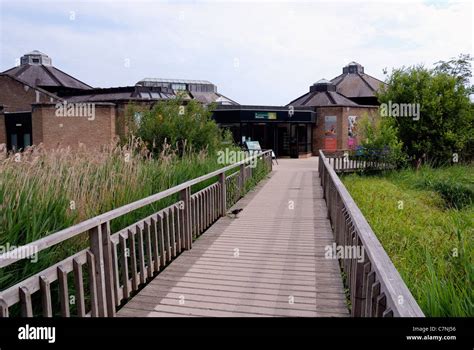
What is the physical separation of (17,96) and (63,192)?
2849 cm

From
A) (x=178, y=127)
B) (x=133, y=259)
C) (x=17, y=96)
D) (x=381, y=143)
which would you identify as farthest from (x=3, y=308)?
(x=17, y=96)

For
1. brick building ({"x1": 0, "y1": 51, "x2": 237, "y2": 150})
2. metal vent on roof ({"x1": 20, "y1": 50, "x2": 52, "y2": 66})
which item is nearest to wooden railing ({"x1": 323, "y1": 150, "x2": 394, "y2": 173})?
brick building ({"x1": 0, "y1": 51, "x2": 237, "y2": 150})

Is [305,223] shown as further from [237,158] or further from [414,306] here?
[414,306]

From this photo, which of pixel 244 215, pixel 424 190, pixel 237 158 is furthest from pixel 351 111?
pixel 244 215

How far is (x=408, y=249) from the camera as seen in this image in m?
6.79

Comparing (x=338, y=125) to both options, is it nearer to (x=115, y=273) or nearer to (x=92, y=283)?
(x=115, y=273)

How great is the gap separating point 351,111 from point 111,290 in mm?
31256

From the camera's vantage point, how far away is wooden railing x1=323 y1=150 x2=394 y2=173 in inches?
736

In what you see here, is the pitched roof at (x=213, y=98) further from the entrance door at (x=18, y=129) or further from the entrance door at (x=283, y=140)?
the entrance door at (x=18, y=129)

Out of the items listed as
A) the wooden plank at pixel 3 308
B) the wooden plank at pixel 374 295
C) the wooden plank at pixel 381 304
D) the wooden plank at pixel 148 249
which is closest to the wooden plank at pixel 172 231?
the wooden plank at pixel 148 249

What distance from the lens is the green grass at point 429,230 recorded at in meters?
3.55

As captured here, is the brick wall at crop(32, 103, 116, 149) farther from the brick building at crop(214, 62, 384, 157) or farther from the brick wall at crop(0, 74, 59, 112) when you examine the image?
the brick building at crop(214, 62, 384, 157)
